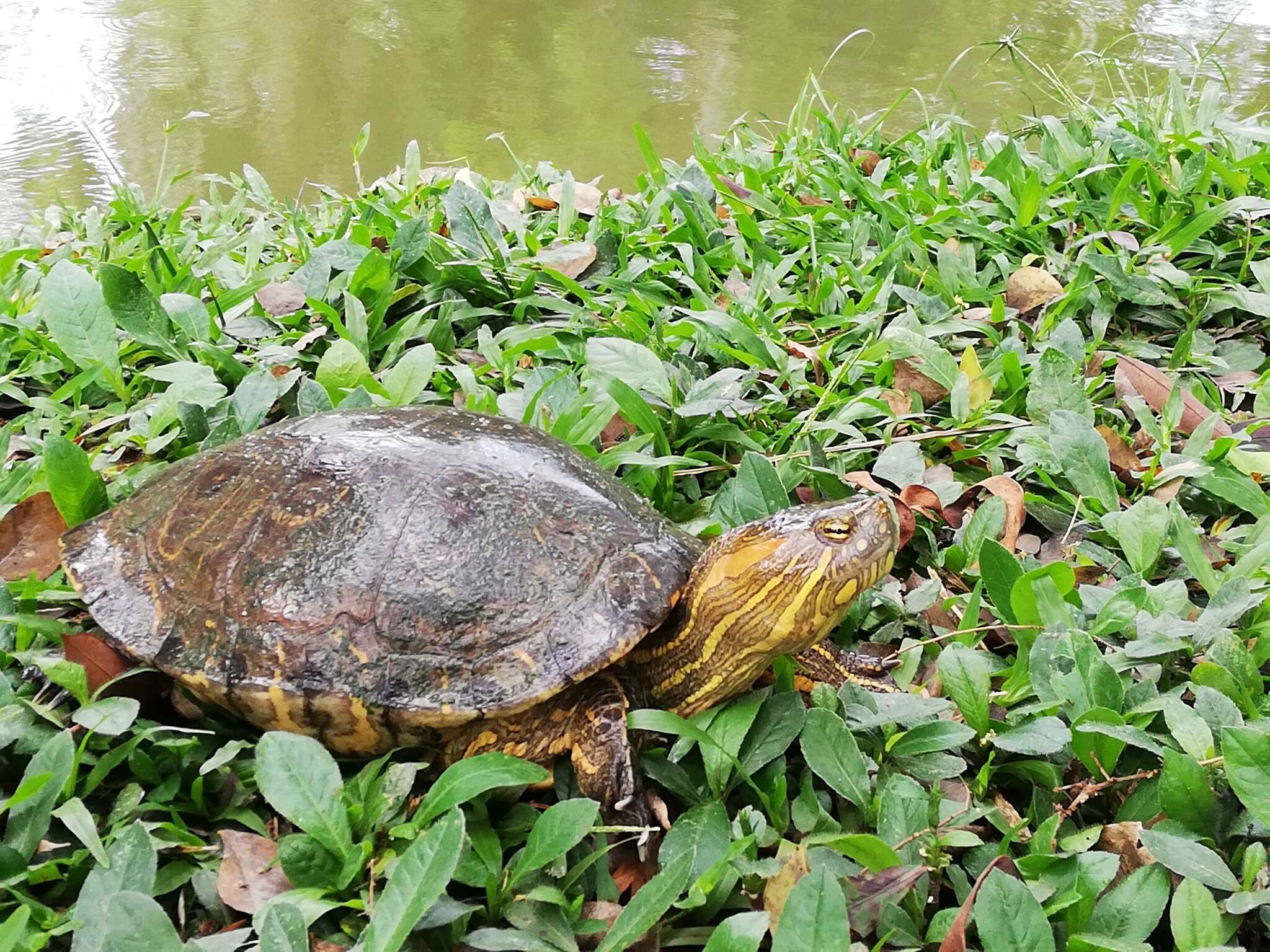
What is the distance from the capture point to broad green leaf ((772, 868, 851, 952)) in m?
1.08

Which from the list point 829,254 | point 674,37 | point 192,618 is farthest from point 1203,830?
point 674,37

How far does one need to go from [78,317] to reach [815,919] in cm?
218

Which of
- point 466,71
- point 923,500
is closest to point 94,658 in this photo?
point 923,500

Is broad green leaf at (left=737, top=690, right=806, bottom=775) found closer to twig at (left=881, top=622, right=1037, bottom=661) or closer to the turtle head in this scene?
the turtle head

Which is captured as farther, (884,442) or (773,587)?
(884,442)

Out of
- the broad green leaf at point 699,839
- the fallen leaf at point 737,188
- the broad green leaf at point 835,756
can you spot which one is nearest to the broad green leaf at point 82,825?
the broad green leaf at point 699,839

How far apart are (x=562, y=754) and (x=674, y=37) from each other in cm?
736

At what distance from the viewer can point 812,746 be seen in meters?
1.38

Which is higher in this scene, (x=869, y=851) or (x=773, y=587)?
(x=773, y=587)

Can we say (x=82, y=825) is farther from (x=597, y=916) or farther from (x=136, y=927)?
(x=597, y=916)

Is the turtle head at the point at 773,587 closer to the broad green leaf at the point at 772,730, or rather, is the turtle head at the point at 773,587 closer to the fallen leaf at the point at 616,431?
the broad green leaf at the point at 772,730

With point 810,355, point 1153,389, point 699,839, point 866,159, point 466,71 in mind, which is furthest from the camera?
point 466,71

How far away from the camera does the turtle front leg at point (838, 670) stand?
5.08ft

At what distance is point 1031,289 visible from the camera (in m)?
2.63
